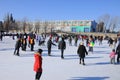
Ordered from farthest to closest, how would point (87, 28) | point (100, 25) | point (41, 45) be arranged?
point (87, 28) < point (100, 25) < point (41, 45)

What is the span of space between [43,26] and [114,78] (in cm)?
10979

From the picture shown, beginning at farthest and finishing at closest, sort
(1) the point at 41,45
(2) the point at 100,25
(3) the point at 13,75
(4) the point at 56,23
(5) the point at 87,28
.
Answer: (4) the point at 56,23, (5) the point at 87,28, (2) the point at 100,25, (1) the point at 41,45, (3) the point at 13,75

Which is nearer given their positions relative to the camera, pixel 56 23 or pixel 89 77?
pixel 89 77

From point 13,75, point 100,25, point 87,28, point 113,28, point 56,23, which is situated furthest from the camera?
point 56,23

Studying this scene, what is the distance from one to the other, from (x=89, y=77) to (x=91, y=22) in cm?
10456

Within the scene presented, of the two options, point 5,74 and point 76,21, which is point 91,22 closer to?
point 76,21

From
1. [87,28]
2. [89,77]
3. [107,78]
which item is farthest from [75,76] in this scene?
[87,28]

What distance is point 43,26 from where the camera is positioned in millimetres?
119312

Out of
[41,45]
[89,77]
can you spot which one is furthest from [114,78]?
[41,45]

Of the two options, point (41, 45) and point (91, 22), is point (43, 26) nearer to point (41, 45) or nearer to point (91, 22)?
point (91, 22)

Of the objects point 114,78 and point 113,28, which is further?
point 113,28

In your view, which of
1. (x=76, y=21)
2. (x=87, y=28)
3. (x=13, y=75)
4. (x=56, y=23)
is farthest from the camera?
(x=56, y=23)

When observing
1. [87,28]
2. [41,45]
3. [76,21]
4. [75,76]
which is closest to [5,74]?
[75,76]

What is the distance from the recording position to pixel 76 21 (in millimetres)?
123938
